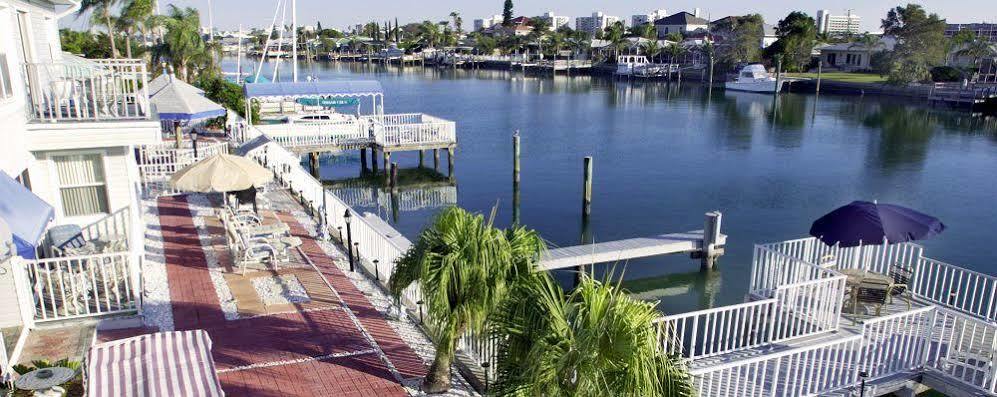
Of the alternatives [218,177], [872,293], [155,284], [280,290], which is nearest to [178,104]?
[218,177]

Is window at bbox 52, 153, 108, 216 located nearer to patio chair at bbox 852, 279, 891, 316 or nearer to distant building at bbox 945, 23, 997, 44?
patio chair at bbox 852, 279, 891, 316

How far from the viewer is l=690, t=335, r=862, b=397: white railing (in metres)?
8.63

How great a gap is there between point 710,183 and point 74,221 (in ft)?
83.1

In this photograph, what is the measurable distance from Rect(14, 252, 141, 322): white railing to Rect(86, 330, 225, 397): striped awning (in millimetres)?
3042

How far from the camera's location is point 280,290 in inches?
422

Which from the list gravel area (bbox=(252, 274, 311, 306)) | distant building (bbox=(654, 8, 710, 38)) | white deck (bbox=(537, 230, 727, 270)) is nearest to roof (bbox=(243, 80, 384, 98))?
white deck (bbox=(537, 230, 727, 270))

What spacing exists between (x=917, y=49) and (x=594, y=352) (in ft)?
274

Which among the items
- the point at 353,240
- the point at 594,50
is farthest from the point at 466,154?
the point at 594,50

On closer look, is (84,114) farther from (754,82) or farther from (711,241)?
(754,82)

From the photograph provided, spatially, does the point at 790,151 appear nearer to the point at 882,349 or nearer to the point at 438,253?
the point at 882,349

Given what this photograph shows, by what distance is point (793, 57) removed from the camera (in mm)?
90812

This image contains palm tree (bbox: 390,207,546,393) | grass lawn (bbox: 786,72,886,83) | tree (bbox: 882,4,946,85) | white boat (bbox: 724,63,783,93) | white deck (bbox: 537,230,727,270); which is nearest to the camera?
palm tree (bbox: 390,207,546,393)

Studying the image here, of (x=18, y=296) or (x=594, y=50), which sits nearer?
(x=18, y=296)

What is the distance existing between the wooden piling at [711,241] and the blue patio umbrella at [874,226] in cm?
640
